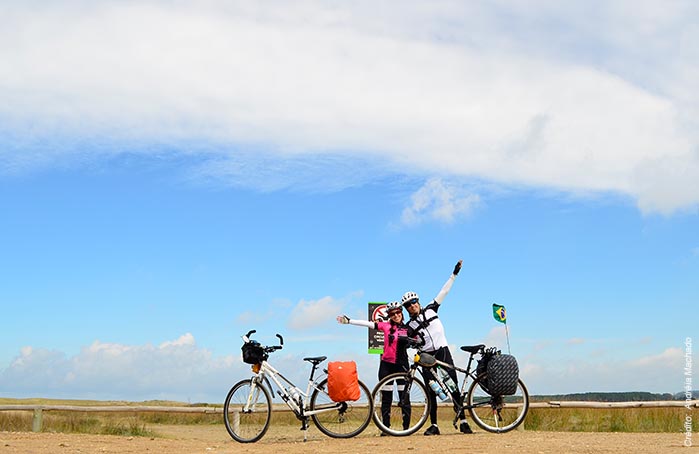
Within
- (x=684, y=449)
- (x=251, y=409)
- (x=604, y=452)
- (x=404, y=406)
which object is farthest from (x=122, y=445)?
(x=684, y=449)

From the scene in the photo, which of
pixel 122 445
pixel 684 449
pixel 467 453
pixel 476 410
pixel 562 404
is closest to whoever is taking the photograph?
pixel 467 453

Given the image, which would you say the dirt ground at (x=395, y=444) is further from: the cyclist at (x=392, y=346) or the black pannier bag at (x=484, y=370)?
the black pannier bag at (x=484, y=370)

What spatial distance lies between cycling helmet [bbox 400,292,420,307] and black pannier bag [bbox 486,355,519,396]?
Answer: 4.54 feet

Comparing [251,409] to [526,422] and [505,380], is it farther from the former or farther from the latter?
[526,422]

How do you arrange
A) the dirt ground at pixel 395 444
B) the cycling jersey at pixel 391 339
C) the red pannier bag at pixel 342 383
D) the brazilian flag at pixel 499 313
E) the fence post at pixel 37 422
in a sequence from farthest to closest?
the fence post at pixel 37 422 < the brazilian flag at pixel 499 313 < the cycling jersey at pixel 391 339 < the red pannier bag at pixel 342 383 < the dirt ground at pixel 395 444

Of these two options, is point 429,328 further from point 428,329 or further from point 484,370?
point 484,370

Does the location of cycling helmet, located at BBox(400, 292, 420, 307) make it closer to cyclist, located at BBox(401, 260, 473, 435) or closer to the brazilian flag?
cyclist, located at BBox(401, 260, 473, 435)

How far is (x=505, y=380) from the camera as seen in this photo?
11.9 m

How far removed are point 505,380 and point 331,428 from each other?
255 cm

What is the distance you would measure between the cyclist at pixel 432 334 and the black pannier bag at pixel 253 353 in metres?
2.16

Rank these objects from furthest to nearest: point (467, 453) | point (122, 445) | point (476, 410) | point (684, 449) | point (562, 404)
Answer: point (562, 404) → point (476, 410) → point (122, 445) → point (684, 449) → point (467, 453)

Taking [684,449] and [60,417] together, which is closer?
[684,449]

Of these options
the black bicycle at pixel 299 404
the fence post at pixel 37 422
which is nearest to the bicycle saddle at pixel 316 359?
the black bicycle at pixel 299 404

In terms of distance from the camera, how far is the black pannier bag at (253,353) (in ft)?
39.1
